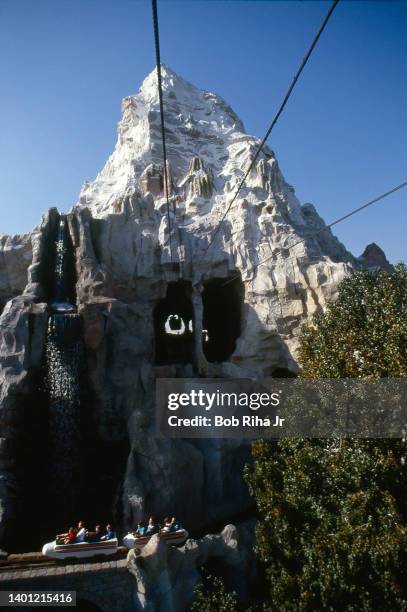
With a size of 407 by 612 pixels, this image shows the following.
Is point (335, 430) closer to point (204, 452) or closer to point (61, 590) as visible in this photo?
point (61, 590)

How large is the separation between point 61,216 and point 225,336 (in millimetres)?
14324

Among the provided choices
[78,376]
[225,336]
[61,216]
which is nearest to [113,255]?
[61,216]

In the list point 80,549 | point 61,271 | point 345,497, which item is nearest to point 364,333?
point 345,497

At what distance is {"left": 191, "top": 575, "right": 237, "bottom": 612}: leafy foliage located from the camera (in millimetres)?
10258

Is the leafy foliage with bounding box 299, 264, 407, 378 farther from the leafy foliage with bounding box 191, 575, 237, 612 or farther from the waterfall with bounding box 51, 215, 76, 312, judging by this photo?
the waterfall with bounding box 51, 215, 76, 312

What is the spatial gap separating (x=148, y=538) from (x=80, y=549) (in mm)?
2067

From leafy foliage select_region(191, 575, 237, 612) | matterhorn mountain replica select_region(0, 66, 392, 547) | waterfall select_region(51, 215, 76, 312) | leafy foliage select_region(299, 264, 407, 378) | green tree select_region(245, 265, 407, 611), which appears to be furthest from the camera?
waterfall select_region(51, 215, 76, 312)

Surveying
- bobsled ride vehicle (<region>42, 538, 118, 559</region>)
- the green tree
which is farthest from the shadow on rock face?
the green tree

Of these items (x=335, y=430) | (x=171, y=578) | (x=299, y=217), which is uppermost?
(x=299, y=217)

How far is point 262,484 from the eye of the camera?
11922 mm

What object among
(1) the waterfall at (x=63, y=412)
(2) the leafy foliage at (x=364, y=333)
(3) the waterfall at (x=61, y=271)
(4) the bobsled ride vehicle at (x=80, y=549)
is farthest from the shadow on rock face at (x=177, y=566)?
(3) the waterfall at (x=61, y=271)

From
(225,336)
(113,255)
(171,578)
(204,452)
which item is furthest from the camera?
(225,336)

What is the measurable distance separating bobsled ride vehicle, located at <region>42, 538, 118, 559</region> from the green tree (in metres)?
4.37

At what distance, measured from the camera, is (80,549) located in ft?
36.6
